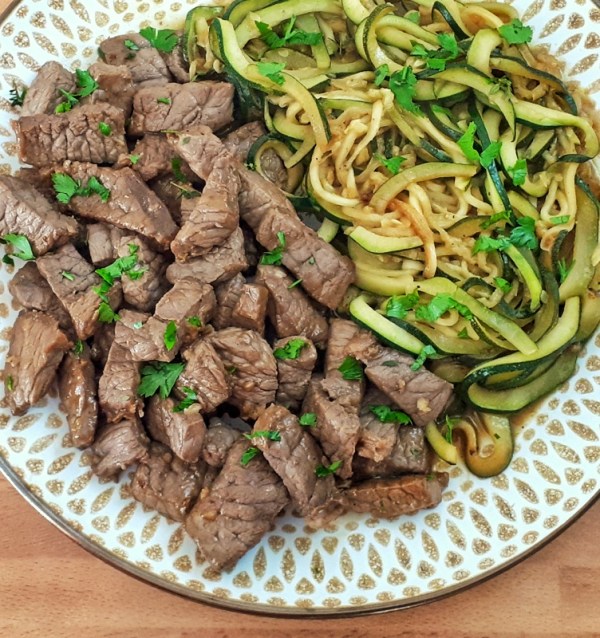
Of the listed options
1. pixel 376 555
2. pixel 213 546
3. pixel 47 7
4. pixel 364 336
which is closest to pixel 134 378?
pixel 213 546

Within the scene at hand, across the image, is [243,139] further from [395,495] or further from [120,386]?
[395,495]

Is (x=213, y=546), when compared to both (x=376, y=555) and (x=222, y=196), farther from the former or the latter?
(x=222, y=196)

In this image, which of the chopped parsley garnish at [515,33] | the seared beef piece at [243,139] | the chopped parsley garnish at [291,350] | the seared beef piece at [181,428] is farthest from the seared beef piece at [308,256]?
the chopped parsley garnish at [515,33]

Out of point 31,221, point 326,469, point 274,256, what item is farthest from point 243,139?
point 326,469

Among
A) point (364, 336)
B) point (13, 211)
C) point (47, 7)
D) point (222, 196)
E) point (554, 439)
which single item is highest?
point (47, 7)

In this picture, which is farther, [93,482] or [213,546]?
[93,482]
